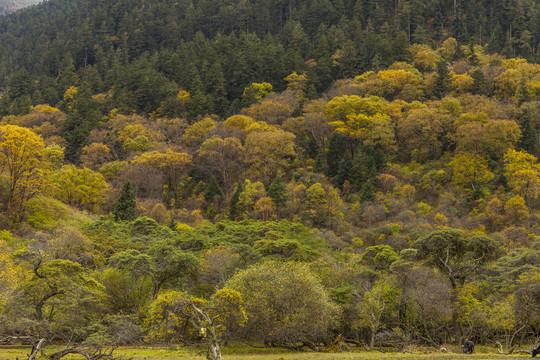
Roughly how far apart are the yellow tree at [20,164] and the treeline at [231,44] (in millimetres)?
35786

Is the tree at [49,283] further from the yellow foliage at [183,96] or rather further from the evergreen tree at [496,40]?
the evergreen tree at [496,40]

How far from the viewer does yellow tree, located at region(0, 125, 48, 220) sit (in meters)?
44.0

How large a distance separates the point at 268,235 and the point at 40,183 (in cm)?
2224

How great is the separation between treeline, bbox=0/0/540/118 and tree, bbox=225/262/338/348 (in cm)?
5457

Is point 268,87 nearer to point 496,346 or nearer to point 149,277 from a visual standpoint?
point 149,277

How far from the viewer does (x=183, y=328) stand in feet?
77.8

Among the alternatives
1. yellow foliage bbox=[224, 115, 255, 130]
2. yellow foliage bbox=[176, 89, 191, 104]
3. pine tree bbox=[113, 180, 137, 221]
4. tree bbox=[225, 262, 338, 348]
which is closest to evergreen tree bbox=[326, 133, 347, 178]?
yellow foliage bbox=[224, 115, 255, 130]

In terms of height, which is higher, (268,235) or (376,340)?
(268,235)

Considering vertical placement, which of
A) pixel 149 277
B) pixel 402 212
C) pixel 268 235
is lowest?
pixel 402 212

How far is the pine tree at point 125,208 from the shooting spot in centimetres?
4978

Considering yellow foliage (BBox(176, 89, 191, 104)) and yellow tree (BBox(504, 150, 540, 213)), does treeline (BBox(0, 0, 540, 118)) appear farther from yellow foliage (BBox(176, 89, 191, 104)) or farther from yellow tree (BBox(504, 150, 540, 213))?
yellow tree (BBox(504, 150, 540, 213))

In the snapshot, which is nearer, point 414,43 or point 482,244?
point 482,244

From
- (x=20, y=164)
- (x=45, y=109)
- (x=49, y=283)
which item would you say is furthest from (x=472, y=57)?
(x=49, y=283)

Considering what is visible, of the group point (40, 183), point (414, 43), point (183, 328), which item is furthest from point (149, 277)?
point (414, 43)
